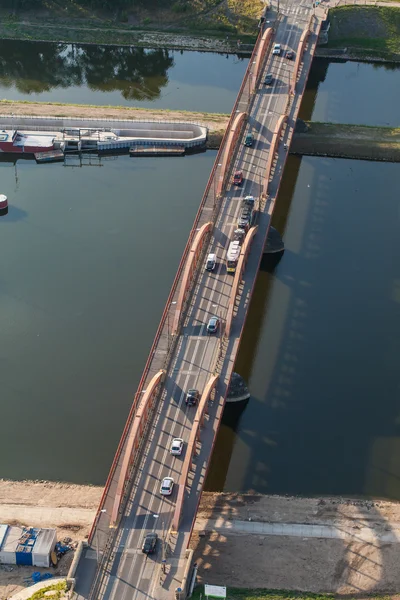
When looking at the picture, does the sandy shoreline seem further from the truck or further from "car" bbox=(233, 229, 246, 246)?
"car" bbox=(233, 229, 246, 246)

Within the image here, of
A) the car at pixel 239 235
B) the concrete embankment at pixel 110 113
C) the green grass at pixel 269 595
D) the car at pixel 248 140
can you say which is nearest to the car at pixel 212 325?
the car at pixel 239 235

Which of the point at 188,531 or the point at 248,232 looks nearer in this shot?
the point at 188,531

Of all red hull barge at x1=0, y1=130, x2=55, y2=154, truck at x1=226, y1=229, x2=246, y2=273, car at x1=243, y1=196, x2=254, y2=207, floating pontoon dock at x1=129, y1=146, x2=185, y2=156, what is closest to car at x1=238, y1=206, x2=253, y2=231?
truck at x1=226, y1=229, x2=246, y2=273

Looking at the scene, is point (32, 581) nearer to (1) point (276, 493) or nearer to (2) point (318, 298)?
(1) point (276, 493)

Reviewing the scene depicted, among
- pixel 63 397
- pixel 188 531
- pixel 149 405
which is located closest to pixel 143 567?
pixel 188 531

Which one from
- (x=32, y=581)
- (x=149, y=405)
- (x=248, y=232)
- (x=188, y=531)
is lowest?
(x=32, y=581)

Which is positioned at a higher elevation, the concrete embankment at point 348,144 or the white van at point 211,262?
the concrete embankment at point 348,144

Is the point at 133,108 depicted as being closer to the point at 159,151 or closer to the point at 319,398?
the point at 159,151

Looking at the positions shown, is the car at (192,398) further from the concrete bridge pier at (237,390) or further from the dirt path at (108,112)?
the dirt path at (108,112)
